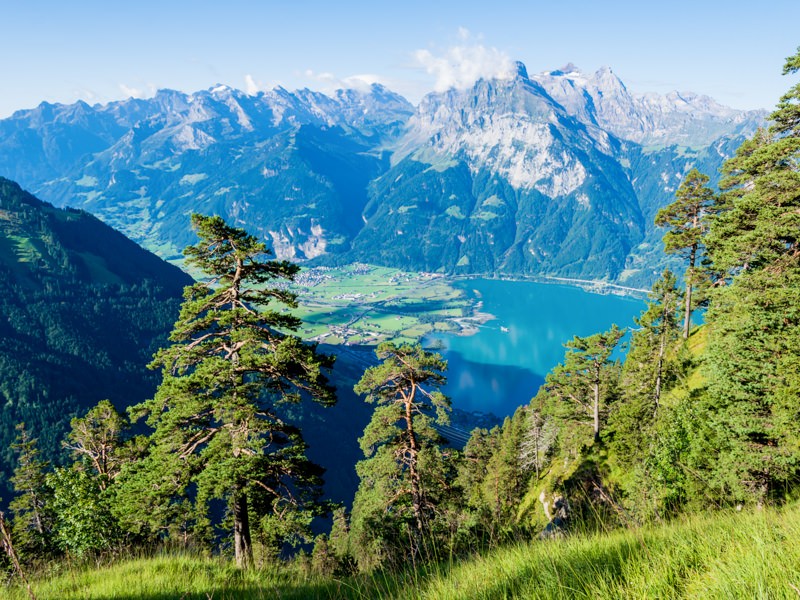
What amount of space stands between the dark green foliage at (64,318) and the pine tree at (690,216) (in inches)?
4584

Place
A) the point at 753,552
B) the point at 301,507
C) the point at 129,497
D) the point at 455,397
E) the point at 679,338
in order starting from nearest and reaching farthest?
the point at 753,552
the point at 129,497
the point at 301,507
the point at 679,338
the point at 455,397

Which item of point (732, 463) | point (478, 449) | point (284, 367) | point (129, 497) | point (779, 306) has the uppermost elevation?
point (284, 367)

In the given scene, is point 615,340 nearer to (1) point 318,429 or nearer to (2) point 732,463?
(2) point 732,463

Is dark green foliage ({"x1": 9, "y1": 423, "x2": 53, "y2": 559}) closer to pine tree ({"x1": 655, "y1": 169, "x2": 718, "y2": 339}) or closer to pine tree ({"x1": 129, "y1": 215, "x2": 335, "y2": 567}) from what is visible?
pine tree ({"x1": 129, "y1": 215, "x2": 335, "y2": 567})

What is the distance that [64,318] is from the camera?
147375 mm

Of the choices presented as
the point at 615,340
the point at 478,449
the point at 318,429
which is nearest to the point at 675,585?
the point at 615,340

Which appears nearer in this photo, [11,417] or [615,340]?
[615,340]

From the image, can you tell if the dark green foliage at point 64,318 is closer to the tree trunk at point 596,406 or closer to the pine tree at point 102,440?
the pine tree at point 102,440

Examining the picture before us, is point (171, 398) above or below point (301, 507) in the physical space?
above

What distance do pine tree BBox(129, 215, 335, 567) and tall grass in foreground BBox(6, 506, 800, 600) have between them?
24.9 ft

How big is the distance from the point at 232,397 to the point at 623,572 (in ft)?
39.0

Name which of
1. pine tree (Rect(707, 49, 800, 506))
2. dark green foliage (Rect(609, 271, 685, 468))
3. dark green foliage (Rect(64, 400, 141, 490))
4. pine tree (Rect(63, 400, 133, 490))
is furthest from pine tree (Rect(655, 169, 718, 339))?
pine tree (Rect(63, 400, 133, 490))

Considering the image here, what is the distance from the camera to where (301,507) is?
533 inches

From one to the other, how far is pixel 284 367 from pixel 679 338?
35841mm
